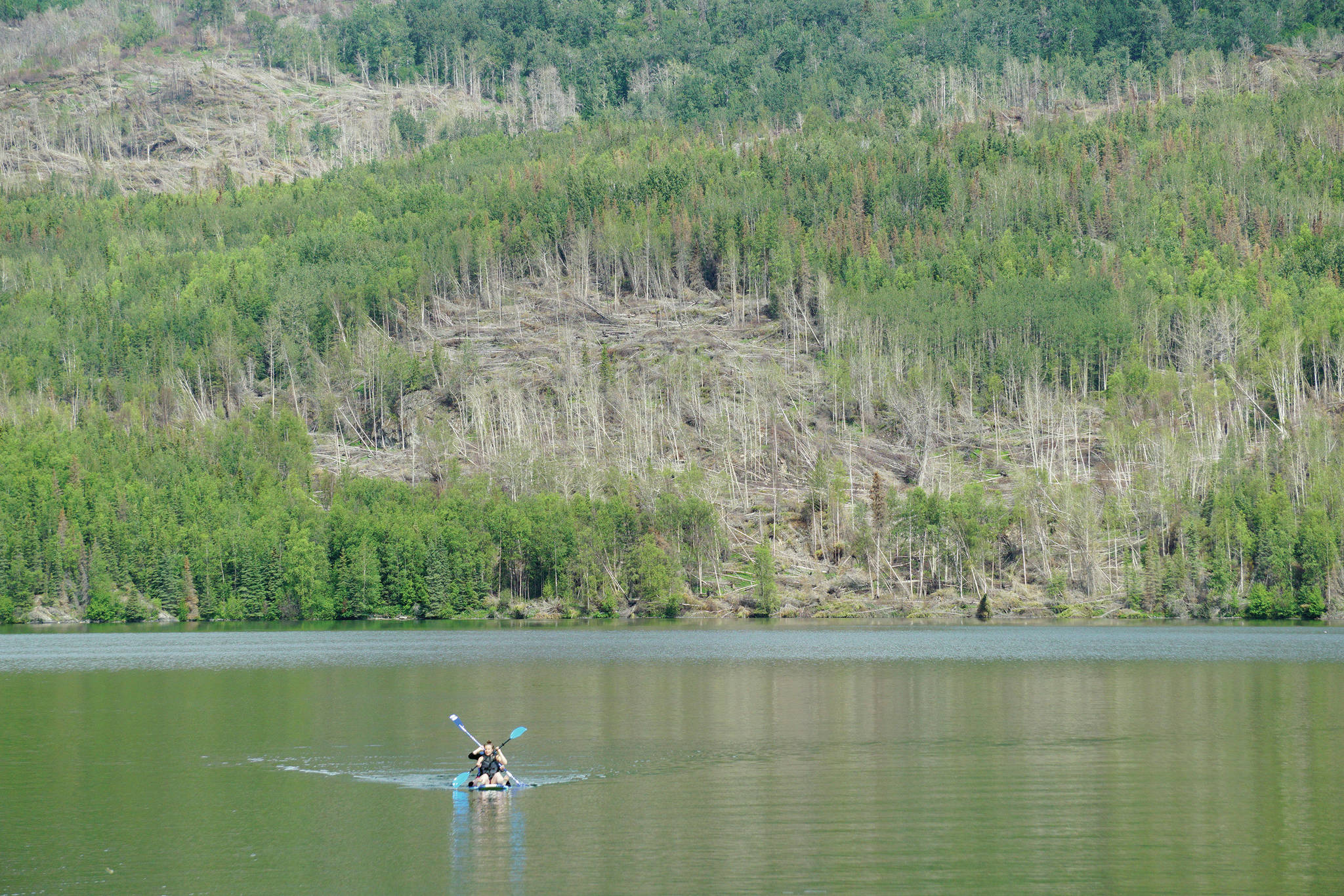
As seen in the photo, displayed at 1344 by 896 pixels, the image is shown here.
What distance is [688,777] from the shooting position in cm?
4619

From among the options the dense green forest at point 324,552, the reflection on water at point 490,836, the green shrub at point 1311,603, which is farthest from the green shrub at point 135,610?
the green shrub at point 1311,603

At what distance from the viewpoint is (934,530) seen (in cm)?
13938

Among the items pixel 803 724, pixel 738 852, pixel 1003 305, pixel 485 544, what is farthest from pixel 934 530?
pixel 738 852

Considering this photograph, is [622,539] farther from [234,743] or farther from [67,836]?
[67,836]

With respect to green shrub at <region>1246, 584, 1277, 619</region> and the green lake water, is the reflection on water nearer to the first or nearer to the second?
the green lake water

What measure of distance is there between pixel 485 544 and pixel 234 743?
85285 mm

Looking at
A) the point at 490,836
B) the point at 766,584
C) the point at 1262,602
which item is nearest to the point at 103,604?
the point at 766,584

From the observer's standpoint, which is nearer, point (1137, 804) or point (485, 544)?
point (1137, 804)

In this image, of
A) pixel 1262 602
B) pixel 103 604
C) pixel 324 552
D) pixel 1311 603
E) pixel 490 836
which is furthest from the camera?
pixel 324 552

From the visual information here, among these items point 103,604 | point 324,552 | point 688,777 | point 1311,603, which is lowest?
point 688,777

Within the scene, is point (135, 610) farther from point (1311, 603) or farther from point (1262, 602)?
point (1311, 603)

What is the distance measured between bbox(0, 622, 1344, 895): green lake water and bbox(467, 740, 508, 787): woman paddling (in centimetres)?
55

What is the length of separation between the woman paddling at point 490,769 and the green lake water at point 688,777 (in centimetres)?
55

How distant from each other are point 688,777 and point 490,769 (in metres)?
6.68
